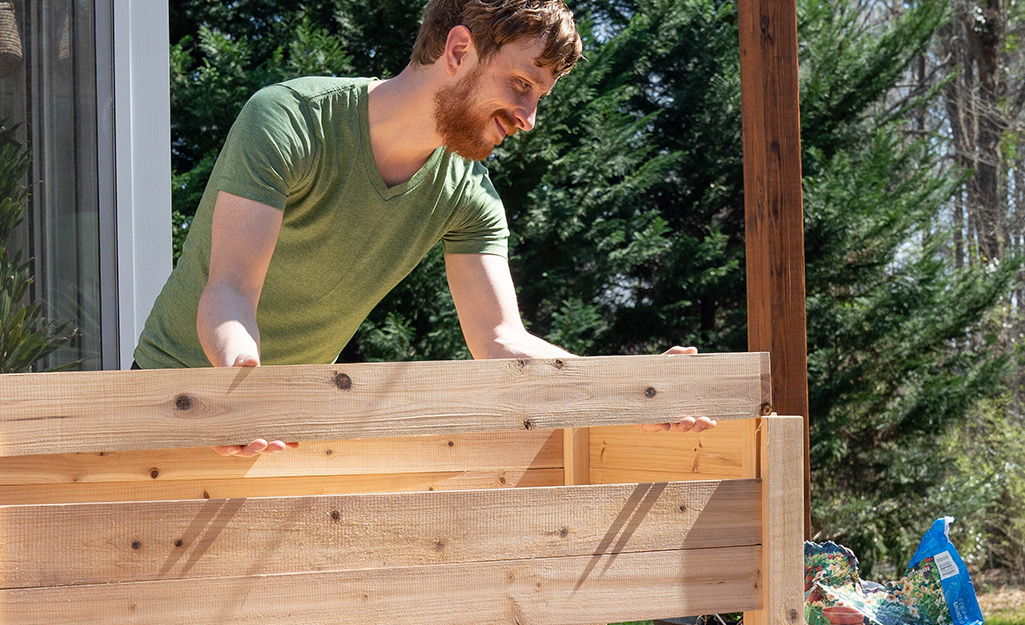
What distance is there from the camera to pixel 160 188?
253 cm

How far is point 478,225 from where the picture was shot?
1.76m

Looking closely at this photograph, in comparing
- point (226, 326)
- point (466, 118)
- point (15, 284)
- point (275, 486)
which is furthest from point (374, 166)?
point (15, 284)

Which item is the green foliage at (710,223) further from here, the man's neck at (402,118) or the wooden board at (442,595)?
the wooden board at (442,595)

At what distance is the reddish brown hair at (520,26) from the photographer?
1.50 meters

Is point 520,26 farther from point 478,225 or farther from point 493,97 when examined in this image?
point 478,225

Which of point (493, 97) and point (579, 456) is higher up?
point (493, 97)

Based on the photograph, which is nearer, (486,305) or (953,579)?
(486,305)

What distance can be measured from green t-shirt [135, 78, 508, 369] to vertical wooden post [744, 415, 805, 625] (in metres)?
0.71

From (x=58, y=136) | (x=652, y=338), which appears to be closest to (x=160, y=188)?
(x=58, y=136)

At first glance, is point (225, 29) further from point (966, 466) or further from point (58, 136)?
point (966, 466)

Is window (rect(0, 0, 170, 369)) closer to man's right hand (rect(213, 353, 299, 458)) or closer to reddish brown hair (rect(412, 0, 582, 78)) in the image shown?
reddish brown hair (rect(412, 0, 582, 78))

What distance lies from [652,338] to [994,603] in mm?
2284

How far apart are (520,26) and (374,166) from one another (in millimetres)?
319

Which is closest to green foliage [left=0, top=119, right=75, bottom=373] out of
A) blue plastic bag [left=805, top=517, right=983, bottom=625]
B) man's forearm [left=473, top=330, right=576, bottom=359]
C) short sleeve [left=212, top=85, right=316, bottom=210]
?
short sleeve [left=212, top=85, right=316, bottom=210]
